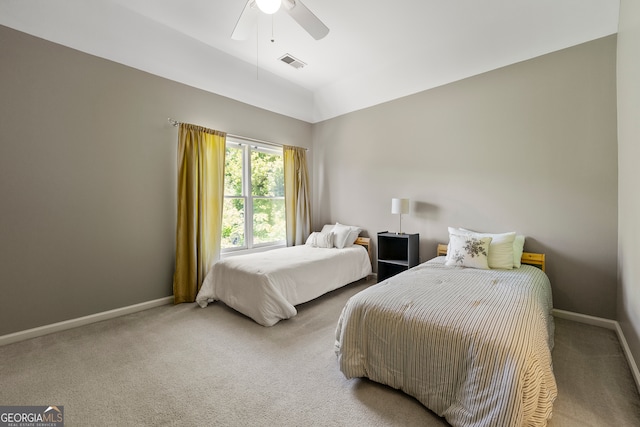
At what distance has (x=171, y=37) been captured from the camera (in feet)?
9.82

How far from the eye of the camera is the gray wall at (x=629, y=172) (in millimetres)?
1781

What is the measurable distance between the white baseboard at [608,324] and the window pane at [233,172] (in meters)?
4.14

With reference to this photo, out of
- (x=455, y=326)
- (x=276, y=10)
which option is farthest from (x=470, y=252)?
(x=276, y=10)

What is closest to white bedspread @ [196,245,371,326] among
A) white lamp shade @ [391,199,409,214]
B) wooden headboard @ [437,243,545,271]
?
white lamp shade @ [391,199,409,214]

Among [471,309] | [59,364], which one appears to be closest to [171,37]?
[59,364]

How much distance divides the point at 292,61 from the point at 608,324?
4.48 meters

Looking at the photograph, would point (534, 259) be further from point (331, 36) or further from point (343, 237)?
point (331, 36)

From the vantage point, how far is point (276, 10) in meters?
1.89

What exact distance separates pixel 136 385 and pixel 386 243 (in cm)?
317

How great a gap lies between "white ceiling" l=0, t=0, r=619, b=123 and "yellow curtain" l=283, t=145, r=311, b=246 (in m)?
1.16

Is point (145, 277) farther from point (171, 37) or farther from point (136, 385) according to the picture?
point (171, 37)

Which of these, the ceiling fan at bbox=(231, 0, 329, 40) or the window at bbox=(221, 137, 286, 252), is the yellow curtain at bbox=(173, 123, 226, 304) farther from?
the ceiling fan at bbox=(231, 0, 329, 40)

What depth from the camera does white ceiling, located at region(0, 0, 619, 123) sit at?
246 centimetres

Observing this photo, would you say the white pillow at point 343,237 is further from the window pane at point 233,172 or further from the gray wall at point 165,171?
the window pane at point 233,172
